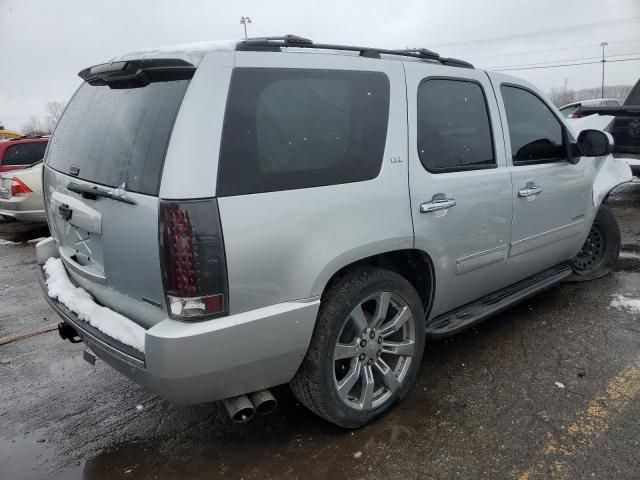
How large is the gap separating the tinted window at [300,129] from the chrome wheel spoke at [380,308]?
25.0 inches

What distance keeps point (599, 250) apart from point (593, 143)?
1.40 meters

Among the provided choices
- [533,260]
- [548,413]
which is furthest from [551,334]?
[548,413]

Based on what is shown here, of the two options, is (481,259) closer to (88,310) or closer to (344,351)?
(344,351)

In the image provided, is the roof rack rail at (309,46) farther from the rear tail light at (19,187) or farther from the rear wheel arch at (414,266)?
the rear tail light at (19,187)

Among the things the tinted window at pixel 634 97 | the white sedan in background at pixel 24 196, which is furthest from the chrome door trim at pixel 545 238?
the white sedan in background at pixel 24 196

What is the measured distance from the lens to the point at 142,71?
2.21 metres

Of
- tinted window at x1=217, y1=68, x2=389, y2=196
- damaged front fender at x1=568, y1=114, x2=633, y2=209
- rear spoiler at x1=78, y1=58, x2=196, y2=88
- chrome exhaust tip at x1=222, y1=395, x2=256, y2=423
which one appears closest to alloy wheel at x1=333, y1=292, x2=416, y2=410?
chrome exhaust tip at x1=222, y1=395, x2=256, y2=423

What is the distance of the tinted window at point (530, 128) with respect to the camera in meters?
3.52

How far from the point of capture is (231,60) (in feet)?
7.11

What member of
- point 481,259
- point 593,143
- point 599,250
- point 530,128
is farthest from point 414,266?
point 599,250

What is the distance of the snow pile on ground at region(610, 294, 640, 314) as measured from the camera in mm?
4090

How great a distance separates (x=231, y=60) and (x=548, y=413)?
Answer: 245 centimetres

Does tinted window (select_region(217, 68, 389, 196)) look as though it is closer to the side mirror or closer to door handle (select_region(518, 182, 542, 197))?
door handle (select_region(518, 182, 542, 197))

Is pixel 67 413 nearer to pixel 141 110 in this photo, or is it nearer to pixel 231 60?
pixel 141 110
